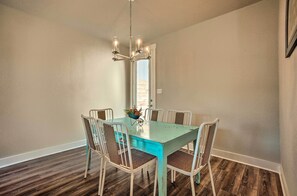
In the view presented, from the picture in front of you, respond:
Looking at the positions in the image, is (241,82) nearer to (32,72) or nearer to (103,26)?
(103,26)

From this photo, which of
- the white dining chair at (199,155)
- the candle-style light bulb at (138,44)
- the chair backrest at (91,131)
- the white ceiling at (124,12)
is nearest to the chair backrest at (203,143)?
the white dining chair at (199,155)

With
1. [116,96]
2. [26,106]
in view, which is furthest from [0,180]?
[116,96]

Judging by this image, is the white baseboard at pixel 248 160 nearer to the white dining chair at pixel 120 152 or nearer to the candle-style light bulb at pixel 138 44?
the white dining chair at pixel 120 152

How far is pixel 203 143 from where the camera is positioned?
147cm

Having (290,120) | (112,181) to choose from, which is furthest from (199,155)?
(112,181)

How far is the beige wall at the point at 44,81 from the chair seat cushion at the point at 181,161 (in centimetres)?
249

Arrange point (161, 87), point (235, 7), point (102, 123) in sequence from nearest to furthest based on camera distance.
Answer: point (102, 123)
point (235, 7)
point (161, 87)


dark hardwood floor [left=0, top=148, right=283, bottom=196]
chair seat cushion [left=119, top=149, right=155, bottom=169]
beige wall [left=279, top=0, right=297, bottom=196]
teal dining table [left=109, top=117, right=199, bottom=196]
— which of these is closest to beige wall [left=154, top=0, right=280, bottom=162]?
dark hardwood floor [left=0, top=148, right=283, bottom=196]

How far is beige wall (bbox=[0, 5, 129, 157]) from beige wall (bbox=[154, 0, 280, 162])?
6.36 ft

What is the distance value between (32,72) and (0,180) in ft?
5.60

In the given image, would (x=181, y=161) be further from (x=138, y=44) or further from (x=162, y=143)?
(x=138, y=44)

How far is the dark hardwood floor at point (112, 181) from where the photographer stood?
1.82 metres

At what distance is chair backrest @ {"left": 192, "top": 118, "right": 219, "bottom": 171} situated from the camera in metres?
1.37

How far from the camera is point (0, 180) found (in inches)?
80.8
